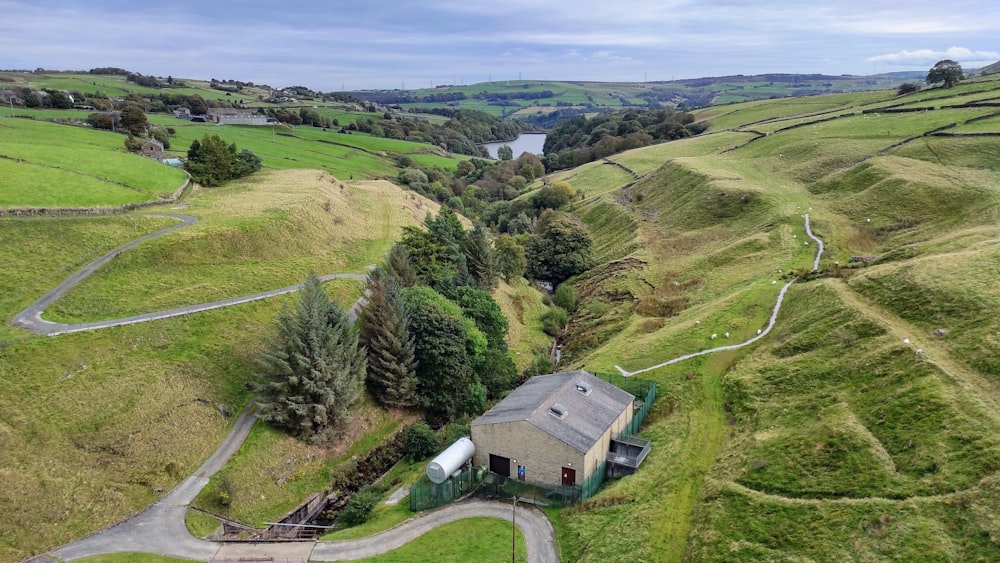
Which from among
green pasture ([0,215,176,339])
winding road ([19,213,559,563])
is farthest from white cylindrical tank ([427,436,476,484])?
green pasture ([0,215,176,339])

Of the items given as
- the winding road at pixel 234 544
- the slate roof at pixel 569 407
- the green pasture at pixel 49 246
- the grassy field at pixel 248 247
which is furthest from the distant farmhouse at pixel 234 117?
the slate roof at pixel 569 407

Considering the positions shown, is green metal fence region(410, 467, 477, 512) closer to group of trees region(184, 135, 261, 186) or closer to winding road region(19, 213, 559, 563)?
winding road region(19, 213, 559, 563)

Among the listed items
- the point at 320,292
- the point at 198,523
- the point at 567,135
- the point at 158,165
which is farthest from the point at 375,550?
the point at 567,135

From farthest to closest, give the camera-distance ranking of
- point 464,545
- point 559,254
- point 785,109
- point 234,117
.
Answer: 1. point 234,117
2. point 785,109
3. point 559,254
4. point 464,545

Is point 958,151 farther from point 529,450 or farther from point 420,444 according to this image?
point 420,444

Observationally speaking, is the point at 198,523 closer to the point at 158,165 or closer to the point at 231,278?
the point at 231,278

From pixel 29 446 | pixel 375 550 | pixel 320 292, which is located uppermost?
pixel 320 292

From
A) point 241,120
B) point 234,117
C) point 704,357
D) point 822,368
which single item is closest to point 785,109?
point 704,357

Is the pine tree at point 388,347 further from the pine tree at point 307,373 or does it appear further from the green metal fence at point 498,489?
the green metal fence at point 498,489
